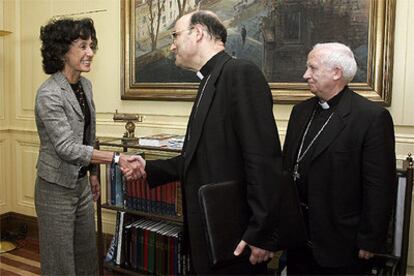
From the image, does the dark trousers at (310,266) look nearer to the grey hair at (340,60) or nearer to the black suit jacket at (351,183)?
the black suit jacket at (351,183)

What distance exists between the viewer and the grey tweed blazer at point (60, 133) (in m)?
2.35

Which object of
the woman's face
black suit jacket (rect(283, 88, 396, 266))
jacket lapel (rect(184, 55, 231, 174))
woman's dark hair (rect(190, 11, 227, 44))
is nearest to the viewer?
jacket lapel (rect(184, 55, 231, 174))

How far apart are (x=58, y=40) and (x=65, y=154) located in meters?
0.70

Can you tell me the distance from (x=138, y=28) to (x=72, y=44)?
3.60ft

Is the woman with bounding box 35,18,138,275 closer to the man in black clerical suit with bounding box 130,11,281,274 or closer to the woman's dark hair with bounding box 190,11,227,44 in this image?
the man in black clerical suit with bounding box 130,11,281,274

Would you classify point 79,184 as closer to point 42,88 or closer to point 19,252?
point 42,88

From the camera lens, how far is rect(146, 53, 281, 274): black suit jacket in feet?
5.36

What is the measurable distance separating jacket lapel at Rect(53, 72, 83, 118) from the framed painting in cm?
110

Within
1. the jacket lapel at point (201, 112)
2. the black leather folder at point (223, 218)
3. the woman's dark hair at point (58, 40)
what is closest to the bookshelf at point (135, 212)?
the woman's dark hair at point (58, 40)

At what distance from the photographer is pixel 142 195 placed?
3.25 meters

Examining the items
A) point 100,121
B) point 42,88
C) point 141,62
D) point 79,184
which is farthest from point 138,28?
point 79,184

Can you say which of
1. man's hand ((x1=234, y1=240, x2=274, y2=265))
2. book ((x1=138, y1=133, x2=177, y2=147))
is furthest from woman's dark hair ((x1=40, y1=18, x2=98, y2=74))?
man's hand ((x1=234, y1=240, x2=274, y2=265))

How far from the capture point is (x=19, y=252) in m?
3.95

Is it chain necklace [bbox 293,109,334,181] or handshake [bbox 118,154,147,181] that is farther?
handshake [bbox 118,154,147,181]
